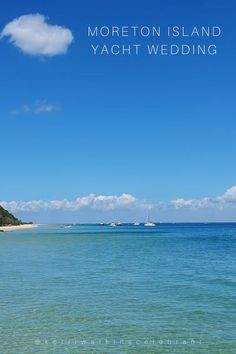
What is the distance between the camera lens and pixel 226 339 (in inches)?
805

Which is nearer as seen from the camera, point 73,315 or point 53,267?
point 73,315

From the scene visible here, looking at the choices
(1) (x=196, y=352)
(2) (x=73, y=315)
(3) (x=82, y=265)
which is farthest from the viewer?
(3) (x=82, y=265)

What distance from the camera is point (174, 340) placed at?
20406 mm

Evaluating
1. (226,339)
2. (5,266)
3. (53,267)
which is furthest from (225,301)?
(5,266)

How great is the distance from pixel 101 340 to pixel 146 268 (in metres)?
28.3

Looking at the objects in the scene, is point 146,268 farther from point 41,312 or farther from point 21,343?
point 21,343

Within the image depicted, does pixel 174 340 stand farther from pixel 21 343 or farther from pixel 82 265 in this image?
pixel 82 265

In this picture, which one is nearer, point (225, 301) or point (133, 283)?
point (225, 301)

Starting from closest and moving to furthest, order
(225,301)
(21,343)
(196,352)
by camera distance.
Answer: (196,352) → (21,343) → (225,301)

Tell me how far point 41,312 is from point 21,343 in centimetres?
587

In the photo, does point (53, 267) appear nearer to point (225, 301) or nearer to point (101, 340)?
point (225, 301)

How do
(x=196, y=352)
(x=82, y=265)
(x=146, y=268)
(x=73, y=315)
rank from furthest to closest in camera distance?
(x=82, y=265) → (x=146, y=268) → (x=73, y=315) → (x=196, y=352)

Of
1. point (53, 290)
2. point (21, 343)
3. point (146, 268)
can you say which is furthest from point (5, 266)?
point (21, 343)

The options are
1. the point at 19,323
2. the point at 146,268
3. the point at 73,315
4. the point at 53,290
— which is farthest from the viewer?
the point at 146,268
